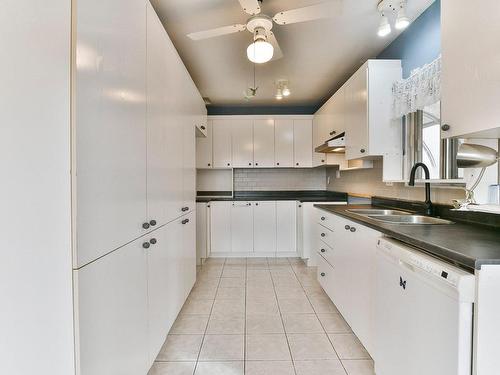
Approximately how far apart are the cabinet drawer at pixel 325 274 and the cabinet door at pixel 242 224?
135 cm

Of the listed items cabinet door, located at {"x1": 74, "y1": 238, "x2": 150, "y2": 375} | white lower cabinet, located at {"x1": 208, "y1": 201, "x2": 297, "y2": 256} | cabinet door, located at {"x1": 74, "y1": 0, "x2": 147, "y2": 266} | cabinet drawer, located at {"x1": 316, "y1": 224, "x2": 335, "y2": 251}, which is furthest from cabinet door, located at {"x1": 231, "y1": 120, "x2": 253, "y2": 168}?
cabinet door, located at {"x1": 74, "y1": 238, "x2": 150, "y2": 375}

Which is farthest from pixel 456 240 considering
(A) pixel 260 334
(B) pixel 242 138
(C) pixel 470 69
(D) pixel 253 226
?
(B) pixel 242 138

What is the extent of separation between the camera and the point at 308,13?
61.4 inches

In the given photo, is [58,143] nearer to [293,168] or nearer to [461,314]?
[461,314]

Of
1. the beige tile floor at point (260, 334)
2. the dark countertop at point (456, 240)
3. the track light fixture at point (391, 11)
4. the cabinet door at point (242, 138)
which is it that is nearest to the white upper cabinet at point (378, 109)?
the track light fixture at point (391, 11)

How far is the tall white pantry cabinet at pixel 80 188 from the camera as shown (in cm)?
64

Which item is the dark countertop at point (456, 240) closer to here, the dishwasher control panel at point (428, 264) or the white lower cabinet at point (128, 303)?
the dishwasher control panel at point (428, 264)

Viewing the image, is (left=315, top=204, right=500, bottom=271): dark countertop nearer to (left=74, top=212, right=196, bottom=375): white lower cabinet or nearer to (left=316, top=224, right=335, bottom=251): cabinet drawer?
(left=316, top=224, right=335, bottom=251): cabinet drawer

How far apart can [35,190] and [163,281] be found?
113cm

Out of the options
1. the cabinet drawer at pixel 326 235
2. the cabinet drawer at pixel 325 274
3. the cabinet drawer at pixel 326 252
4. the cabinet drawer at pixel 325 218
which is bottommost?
the cabinet drawer at pixel 325 274

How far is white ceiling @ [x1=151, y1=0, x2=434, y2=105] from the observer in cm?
185

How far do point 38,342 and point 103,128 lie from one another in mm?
706

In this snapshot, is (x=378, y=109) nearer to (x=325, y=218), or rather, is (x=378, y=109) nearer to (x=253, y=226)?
(x=325, y=218)

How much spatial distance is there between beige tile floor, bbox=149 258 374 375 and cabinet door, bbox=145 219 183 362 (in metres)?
0.21
